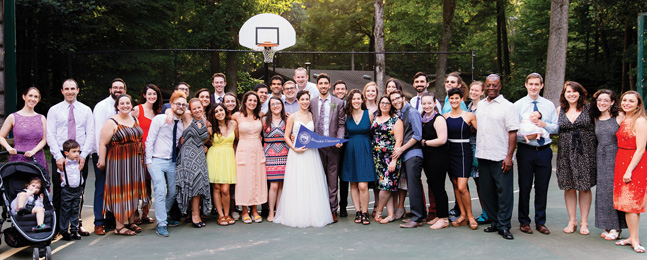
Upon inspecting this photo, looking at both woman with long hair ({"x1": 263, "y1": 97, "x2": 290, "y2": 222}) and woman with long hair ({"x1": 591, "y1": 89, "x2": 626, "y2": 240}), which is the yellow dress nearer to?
woman with long hair ({"x1": 263, "y1": 97, "x2": 290, "y2": 222})

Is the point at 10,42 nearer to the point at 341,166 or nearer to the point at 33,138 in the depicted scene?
the point at 33,138

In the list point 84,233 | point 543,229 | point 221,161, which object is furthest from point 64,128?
point 543,229

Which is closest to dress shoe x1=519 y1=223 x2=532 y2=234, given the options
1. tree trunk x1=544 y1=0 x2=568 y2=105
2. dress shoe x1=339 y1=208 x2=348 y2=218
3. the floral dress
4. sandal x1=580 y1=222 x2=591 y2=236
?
sandal x1=580 y1=222 x2=591 y2=236

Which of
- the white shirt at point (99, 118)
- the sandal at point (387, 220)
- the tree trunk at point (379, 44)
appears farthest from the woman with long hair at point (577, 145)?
the tree trunk at point (379, 44)

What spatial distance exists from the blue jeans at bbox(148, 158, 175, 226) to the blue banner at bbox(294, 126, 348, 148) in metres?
1.63

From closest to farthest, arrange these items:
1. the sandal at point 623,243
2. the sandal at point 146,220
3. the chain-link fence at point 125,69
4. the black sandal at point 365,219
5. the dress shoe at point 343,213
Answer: the sandal at point 623,243 < the black sandal at point 365,219 < the sandal at point 146,220 < the dress shoe at point 343,213 < the chain-link fence at point 125,69

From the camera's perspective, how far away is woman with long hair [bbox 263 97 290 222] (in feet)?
22.3

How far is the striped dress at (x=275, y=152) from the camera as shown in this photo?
22.3 feet

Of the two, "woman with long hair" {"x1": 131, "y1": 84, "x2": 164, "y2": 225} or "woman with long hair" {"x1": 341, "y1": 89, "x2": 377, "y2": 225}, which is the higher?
"woman with long hair" {"x1": 131, "y1": 84, "x2": 164, "y2": 225}

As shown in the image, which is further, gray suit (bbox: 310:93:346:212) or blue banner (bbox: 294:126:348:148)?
gray suit (bbox: 310:93:346:212)

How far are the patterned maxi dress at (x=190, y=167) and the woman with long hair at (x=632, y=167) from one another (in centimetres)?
478

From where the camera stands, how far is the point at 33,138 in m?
5.68

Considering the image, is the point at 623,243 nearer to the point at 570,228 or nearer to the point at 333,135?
the point at 570,228

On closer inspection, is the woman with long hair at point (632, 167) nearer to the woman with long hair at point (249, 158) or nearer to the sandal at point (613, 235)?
the sandal at point (613, 235)
